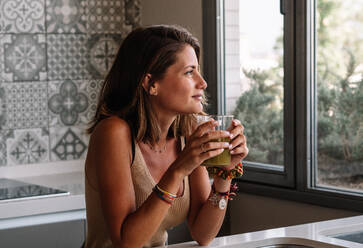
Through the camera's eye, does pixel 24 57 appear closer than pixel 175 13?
Yes

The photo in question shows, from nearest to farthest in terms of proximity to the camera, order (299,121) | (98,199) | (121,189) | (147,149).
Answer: (121,189) → (98,199) → (147,149) → (299,121)

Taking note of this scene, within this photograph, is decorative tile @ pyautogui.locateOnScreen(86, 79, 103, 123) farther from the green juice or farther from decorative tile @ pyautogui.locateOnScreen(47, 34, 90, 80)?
the green juice

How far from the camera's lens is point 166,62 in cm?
172

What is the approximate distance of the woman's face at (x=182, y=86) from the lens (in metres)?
1.69

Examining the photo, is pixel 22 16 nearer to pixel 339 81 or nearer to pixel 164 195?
pixel 339 81

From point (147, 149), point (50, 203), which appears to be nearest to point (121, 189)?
point (147, 149)

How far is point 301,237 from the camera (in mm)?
1513

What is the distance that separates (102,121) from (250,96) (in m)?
1.36

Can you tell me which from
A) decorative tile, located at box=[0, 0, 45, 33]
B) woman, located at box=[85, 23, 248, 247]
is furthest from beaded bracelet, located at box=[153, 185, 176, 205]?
decorative tile, located at box=[0, 0, 45, 33]

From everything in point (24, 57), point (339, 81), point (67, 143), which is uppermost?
point (24, 57)

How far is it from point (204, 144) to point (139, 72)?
344 millimetres

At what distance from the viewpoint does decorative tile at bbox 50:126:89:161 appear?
3.23 m

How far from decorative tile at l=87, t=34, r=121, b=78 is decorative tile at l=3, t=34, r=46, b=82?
0.89 ft

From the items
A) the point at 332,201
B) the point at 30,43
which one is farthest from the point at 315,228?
the point at 30,43
